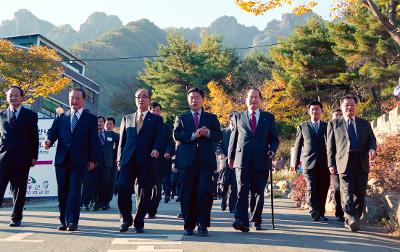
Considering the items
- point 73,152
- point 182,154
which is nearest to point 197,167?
point 182,154

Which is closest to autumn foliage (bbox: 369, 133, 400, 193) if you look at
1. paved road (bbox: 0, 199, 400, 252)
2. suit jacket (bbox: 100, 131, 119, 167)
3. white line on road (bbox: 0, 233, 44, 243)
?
paved road (bbox: 0, 199, 400, 252)

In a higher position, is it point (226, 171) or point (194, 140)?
point (194, 140)

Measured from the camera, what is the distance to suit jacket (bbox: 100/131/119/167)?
10.4 meters

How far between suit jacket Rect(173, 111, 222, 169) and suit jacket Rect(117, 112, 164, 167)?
0.28 m

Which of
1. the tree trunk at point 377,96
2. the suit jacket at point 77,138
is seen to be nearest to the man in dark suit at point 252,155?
the suit jacket at point 77,138

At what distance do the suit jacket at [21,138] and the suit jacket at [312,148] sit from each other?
443 cm

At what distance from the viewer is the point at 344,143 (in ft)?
23.9

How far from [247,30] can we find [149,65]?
13610cm

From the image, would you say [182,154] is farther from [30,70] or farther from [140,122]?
[30,70]

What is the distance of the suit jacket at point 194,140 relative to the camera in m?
6.37

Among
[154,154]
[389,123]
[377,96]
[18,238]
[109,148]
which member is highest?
[377,96]

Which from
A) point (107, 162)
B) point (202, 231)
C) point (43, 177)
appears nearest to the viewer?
point (202, 231)

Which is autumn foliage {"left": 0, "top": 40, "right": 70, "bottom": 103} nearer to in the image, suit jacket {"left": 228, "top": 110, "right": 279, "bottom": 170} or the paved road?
the paved road

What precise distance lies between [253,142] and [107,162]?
4.62 meters
